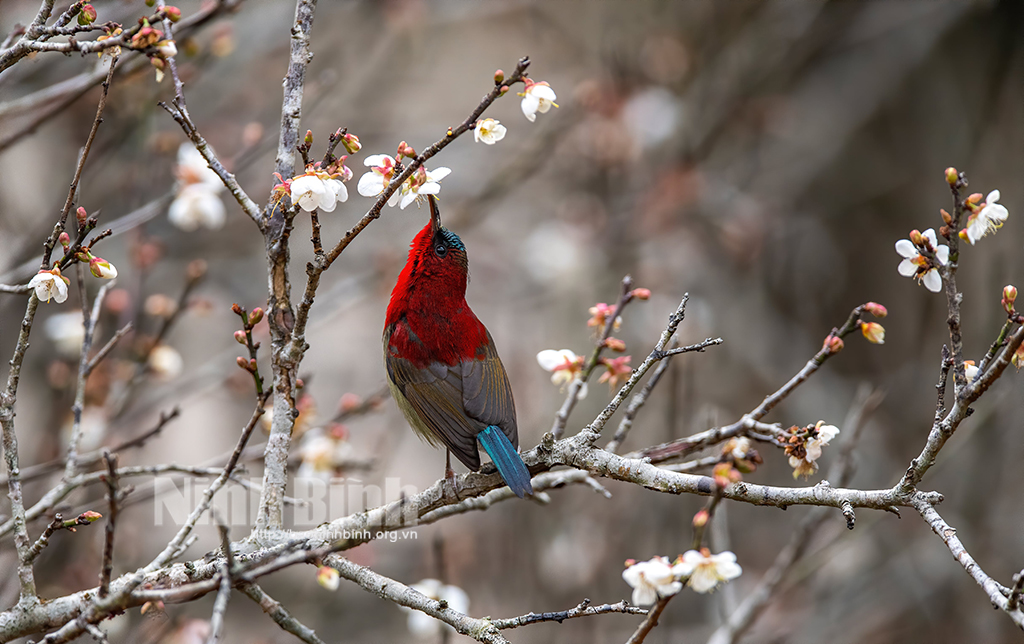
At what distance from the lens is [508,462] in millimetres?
2490

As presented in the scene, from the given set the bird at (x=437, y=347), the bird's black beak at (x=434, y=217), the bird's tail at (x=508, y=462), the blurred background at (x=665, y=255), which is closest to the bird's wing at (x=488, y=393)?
the bird at (x=437, y=347)

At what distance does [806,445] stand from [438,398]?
5.19ft

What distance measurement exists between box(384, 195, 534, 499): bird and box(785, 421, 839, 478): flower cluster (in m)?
1.26

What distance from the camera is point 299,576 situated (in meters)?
6.54

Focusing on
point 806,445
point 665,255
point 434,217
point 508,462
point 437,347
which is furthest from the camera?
point 665,255

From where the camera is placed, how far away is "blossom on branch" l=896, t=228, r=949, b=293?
6.33 ft

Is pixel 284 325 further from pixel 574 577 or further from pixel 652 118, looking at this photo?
pixel 652 118

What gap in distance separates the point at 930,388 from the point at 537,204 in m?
4.06

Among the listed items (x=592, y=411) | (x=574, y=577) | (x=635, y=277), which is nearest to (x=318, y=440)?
(x=574, y=577)

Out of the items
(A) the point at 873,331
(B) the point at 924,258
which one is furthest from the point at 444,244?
(B) the point at 924,258

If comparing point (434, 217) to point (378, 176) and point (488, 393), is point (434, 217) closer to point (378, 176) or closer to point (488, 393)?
point (488, 393)

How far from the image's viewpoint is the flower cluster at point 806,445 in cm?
199

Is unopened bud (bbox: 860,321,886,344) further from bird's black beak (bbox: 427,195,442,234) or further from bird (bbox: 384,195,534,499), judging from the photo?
bird's black beak (bbox: 427,195,442,234)

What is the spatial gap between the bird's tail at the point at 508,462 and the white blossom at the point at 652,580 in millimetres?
627
